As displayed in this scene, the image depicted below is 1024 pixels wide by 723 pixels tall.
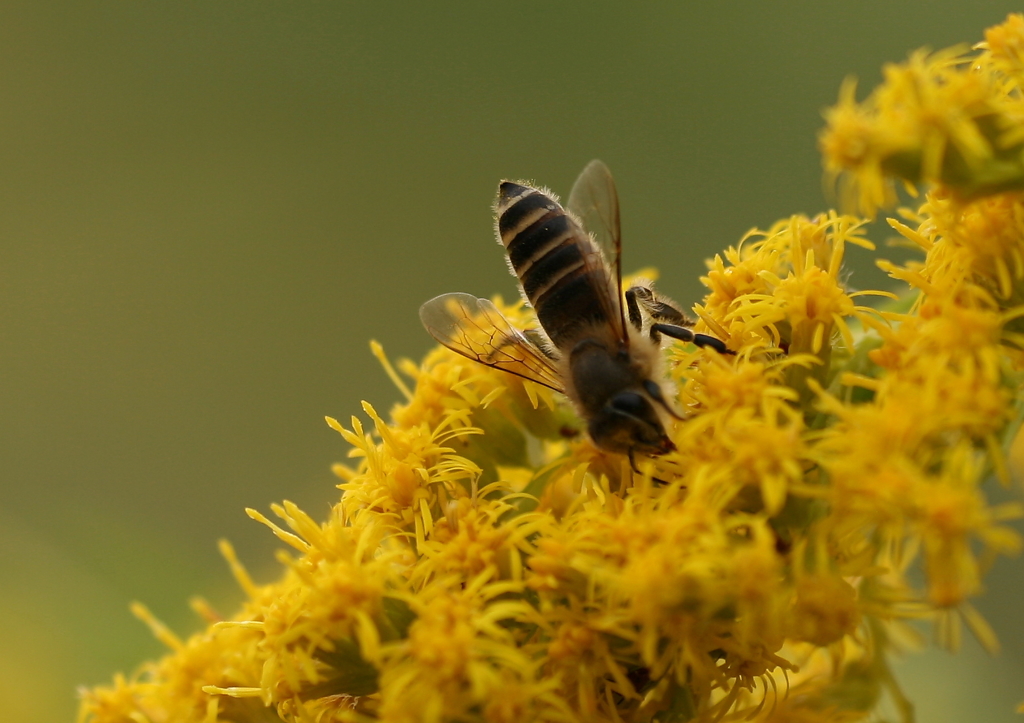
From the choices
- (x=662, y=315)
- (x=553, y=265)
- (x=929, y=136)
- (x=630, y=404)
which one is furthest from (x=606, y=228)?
(x=929, y=136)

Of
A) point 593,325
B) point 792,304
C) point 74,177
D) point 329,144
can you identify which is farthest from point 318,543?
point 74,177

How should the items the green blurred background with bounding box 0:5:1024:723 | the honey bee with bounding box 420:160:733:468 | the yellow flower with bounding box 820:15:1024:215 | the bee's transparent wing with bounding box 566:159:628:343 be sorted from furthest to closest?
the green blurred background with bounding box 0:5:1024:723
the bee's transparent wing with bounding box 566:159:628:343
the honey bee with bounding box 420:160:733:468
the yellow flower with bounding box 820:15:1024:215

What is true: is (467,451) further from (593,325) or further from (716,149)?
(716,149)

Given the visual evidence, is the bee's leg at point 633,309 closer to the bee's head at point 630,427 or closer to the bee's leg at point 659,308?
the bee's leg at point 659,308

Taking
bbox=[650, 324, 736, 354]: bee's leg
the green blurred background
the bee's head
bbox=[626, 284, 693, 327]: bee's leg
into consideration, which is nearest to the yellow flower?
bbox=[650, 324, 736, 354]: bee's leg

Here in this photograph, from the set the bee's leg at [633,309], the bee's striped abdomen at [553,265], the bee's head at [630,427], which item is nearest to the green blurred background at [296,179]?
the bee's leg at [633,309]

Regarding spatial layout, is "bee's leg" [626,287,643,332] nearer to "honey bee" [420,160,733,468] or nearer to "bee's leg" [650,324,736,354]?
"honey bee" [420,160,733,468]
